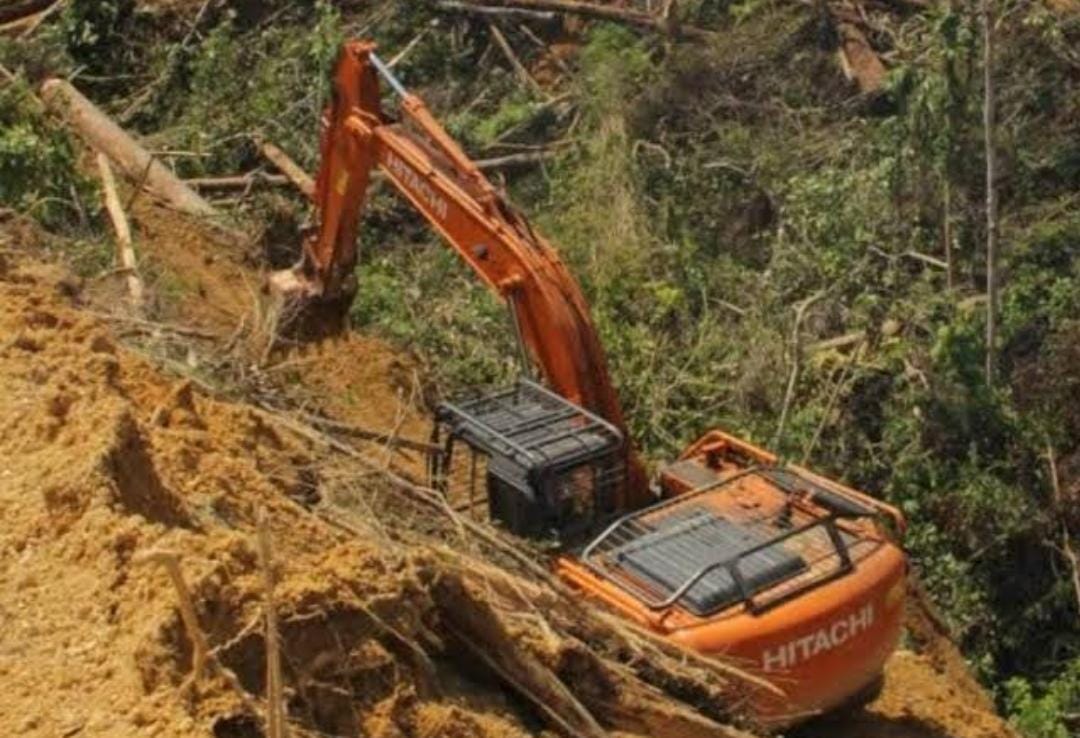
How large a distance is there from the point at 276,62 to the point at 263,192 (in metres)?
1.97

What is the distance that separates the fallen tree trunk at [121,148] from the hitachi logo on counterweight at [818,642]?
7770mm

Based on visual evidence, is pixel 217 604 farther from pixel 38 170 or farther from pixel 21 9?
pixel 21 9

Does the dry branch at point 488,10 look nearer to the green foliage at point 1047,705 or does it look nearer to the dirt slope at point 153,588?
the green foliage at point 1047,705

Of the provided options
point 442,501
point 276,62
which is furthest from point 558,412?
point 276,62

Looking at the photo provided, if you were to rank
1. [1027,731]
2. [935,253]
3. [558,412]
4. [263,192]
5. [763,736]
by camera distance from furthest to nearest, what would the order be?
[263,192]
[935,253]
[1027,731]
[558,412]
[763,736]

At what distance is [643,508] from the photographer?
9.66m

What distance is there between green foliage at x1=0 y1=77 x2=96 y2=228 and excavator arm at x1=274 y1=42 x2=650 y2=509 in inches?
81.8

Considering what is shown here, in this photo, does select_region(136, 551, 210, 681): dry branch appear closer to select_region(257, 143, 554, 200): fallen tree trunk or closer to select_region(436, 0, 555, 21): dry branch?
select_region(257, 143, 554, 200): fallen tree trunk

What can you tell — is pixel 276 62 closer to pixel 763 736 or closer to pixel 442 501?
pixel 442 501

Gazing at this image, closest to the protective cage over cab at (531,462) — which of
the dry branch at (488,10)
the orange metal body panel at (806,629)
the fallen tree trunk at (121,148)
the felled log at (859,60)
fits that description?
the orange metal body panel at (806,629)

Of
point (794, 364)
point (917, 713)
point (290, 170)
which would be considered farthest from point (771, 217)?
point (917, 713)

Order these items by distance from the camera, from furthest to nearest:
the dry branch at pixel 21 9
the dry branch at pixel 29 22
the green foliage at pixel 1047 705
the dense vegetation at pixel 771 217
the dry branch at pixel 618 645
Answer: the dry branch at pixel 21 9 < the dry branch at pixel 29 22 < the dense vegetation at pixel 771 217 < the green foliage at pixel 1047 705 < the dry branch at pixel 618 645

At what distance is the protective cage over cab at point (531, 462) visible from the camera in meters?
9.01

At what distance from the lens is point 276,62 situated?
1723 cm
